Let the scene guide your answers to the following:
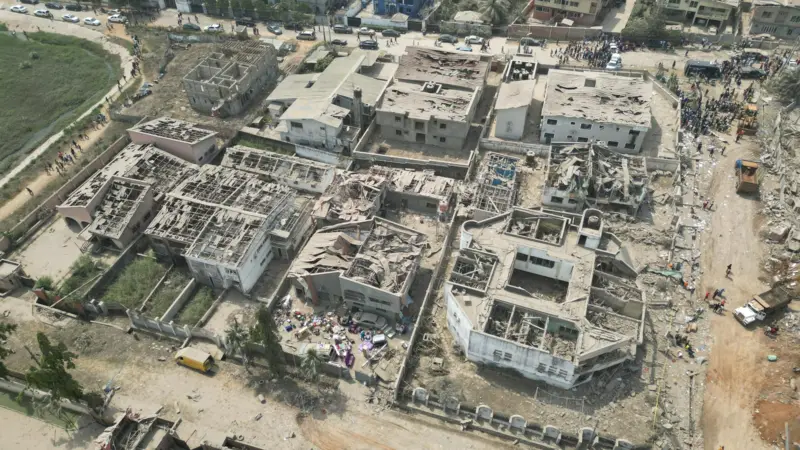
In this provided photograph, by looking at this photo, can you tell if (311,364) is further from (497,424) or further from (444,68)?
(444,68)

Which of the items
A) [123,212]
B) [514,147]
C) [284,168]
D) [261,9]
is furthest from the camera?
[261,9]

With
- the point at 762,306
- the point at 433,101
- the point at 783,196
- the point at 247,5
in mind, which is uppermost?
the point at 247,5

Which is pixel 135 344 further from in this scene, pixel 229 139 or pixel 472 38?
pixel 472 38

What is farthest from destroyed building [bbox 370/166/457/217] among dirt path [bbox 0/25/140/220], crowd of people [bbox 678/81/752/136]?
dirt path [bbox 0/25/140/220]

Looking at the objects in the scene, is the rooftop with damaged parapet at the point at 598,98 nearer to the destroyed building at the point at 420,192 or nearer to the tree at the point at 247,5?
the destroyed building at the point at 420,192

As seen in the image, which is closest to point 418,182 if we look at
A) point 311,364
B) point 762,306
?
point 311,364

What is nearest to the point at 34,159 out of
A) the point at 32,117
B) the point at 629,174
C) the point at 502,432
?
the point at 32,117
